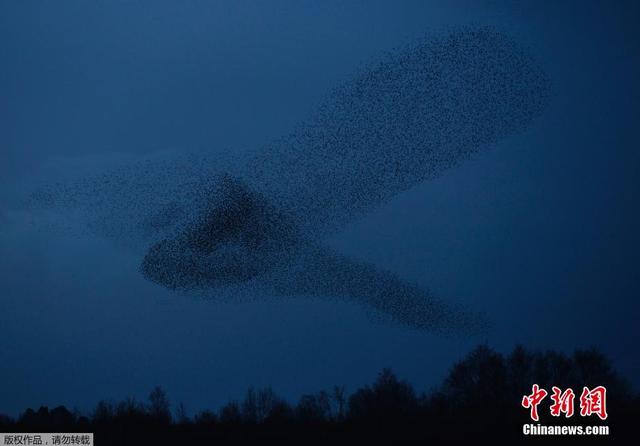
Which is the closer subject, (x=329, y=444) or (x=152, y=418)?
(x=329, y=444)

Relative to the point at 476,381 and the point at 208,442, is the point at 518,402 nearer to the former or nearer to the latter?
the point at 476,381

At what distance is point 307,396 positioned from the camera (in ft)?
94.6

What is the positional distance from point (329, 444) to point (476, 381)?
42.3 feet

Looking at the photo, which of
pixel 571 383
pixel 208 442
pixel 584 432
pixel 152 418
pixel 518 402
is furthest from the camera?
pixel 571 383

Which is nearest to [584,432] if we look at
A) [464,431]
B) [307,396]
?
[464,431]

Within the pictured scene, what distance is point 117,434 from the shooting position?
19109mm

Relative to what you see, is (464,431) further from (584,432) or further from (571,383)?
(571,383)

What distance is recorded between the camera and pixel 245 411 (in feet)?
98.6

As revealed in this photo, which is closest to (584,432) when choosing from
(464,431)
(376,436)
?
(464,431)

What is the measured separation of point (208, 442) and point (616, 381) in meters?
18.1

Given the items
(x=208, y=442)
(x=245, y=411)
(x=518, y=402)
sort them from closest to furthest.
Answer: (x=208, y=442) < (x=518, y=402) < (x=245, y=411)

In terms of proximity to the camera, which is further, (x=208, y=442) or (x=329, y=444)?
(x=208, y=442)

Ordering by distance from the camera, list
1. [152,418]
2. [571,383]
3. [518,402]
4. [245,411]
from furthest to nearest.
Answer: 1. [245,411]
2. [571,383]
3. [518,402]
4. [152,418]

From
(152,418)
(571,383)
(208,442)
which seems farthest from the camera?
(571,383)
